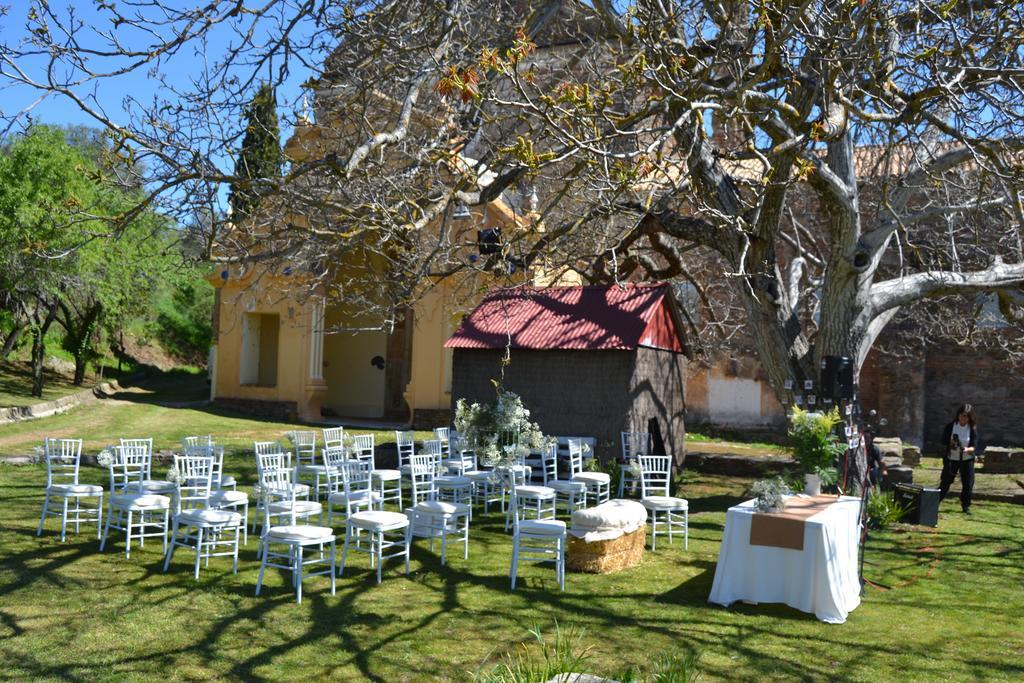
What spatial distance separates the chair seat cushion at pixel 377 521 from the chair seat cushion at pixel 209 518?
1.04 m

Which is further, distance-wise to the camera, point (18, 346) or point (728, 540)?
point (18, 346)

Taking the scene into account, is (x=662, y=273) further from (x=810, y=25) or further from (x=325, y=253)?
(x=325, y=253)

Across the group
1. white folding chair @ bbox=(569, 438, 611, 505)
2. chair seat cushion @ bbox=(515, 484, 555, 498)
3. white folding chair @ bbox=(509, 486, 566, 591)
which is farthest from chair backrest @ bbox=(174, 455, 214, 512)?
white folding chair @ bbox=(569, 438, 611, 505)

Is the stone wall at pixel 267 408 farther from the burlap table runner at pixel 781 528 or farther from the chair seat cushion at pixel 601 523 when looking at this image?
the burlap table runner at pixel 781 528

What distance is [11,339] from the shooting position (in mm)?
29203

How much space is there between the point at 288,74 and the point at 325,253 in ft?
7.56

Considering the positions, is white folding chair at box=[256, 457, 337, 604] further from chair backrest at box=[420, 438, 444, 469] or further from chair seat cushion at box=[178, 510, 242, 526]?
chair backrest at box=[420, 438, 444, 469]

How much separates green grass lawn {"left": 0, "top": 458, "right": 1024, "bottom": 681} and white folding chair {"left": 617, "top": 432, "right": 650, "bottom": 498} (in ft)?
11.9

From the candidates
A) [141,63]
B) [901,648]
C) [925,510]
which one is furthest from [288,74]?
[925,510]

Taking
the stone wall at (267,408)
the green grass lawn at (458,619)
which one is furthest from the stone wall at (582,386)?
the stone wall at (267,408)

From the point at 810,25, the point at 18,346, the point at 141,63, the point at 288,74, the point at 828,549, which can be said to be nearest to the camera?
the point at 828,549

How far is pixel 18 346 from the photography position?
31.6 m

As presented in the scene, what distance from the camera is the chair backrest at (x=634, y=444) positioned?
46.6 ft

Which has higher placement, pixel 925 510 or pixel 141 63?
pixel 141 63
